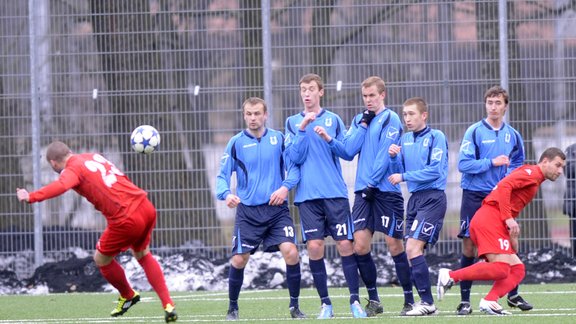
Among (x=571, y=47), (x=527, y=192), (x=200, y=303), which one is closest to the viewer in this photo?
(x=527, y=192)

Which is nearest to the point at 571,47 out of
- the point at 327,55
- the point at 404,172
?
the point at 327,55

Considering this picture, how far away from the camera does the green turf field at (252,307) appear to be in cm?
975

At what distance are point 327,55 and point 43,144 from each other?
12.9 ft

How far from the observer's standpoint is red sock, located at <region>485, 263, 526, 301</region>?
32.2ft

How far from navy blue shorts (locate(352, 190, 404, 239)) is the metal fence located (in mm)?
4640

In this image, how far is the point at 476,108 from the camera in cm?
1511

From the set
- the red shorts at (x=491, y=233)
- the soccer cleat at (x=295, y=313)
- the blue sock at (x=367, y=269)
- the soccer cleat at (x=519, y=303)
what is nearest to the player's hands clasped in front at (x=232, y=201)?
the soccer cleat at (x=295, y=313)

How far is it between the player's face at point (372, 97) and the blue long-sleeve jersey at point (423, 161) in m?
0.41

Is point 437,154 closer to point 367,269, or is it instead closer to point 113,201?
point 367,269

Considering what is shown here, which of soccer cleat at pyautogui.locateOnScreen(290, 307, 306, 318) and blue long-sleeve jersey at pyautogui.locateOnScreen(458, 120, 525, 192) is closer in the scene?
soccer cleat at pyautogui.locateOnScreen(290, 307, 306, 318)

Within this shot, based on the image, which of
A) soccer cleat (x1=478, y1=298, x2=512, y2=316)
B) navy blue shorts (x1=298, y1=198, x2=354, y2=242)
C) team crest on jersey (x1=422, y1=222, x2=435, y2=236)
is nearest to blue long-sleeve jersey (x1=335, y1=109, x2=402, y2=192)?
navy blue shorts (x1=298, y1=198, x2=354, y2=242)

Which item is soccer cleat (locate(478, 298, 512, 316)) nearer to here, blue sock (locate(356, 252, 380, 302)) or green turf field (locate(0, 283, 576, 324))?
green turf field (locate(0, 283, 576, 324))

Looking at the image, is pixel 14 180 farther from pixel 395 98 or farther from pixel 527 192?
pixel 527 192

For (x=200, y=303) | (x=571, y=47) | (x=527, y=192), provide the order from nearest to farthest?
(x=527, y=192) → (x=200, y=303) → (x=571, y=47)
